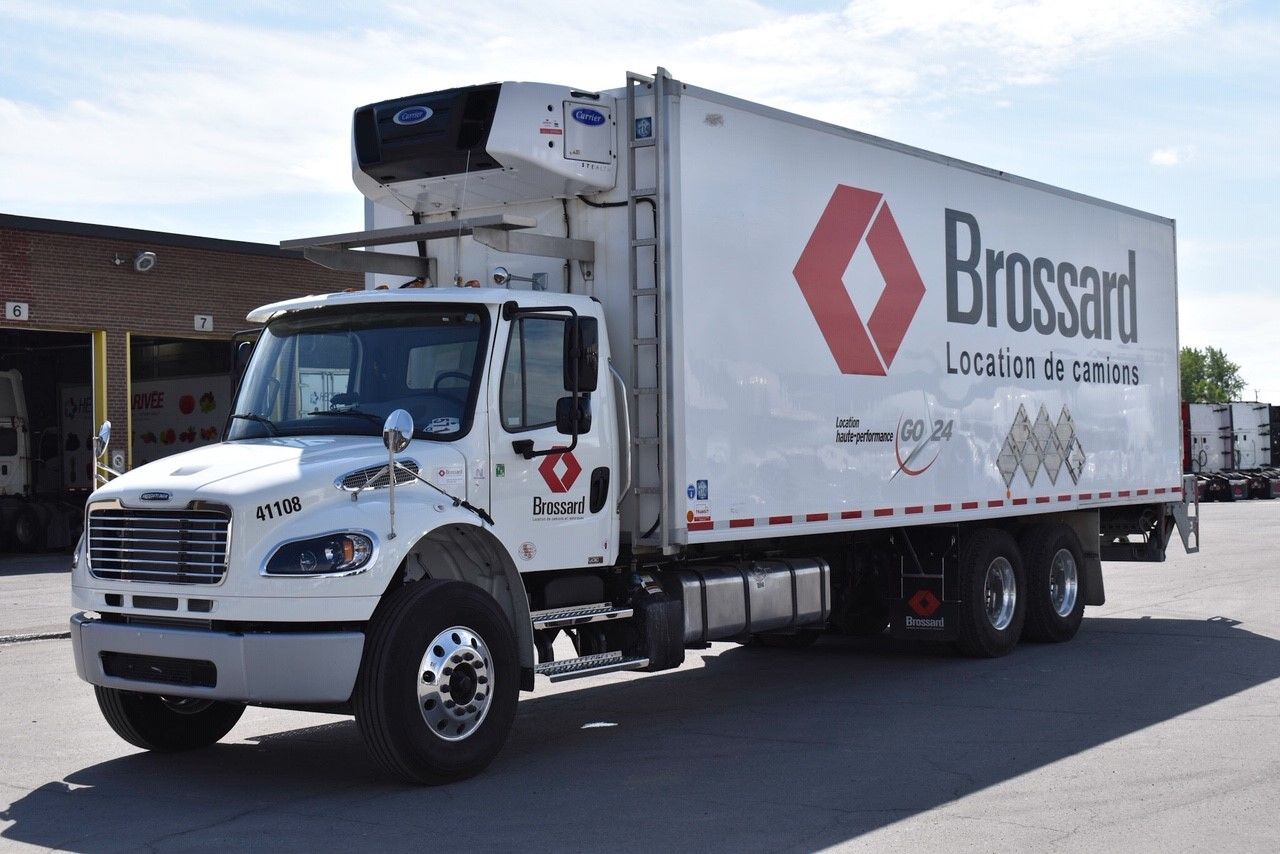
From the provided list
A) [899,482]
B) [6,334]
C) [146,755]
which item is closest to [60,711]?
[146,755]

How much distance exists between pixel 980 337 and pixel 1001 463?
3.69 feet

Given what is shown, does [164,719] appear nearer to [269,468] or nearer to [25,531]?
[269,468]

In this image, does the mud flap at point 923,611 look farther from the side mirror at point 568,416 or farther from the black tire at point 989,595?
the side mirror at point 568,416

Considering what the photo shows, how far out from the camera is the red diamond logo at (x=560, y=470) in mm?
8961

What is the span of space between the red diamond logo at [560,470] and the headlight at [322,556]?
1524 millimetres

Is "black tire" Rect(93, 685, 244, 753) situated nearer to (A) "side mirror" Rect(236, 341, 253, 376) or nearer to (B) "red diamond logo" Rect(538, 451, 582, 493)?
(A) "side mirror" Rect(236, 341, 253, 376)

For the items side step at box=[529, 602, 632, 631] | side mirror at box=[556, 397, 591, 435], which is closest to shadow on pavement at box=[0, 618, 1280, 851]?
side step at box=[529, 602, 632, 631]

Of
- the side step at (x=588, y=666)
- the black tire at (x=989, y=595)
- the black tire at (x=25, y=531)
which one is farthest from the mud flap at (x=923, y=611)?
the black tire at (x=25, y=531)

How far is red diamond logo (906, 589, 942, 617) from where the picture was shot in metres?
12.8

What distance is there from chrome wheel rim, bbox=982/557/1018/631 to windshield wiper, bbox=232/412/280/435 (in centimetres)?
679

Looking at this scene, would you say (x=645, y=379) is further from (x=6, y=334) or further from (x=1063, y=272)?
(x=6, y=334)

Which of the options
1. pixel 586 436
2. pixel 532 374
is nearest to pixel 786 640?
pixel 586 436

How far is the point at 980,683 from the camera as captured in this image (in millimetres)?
11594

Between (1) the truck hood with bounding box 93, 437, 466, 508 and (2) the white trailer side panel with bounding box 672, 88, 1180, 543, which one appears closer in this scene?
(1) the truck hood with bounding box 93, 437, 466, 508
